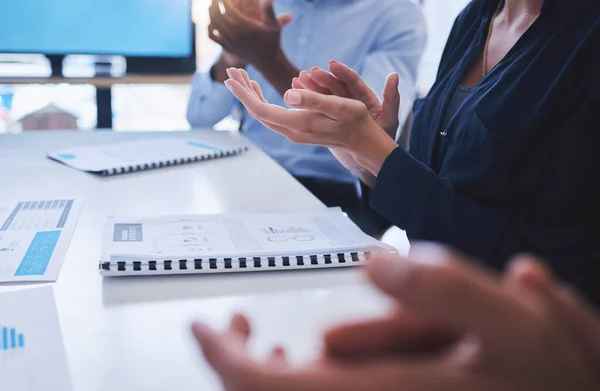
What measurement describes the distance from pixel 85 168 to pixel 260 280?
2.24 feet

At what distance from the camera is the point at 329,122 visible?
799 mm

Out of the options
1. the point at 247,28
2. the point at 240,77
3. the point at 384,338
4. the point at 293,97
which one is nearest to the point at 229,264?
the point at 293,97

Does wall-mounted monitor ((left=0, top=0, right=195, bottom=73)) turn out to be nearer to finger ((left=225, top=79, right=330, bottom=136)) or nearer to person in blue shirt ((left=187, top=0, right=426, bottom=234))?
person in blue shirt ((left=187, top=0, right=426, bottom=234))

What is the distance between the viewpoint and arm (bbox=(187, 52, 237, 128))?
176cm

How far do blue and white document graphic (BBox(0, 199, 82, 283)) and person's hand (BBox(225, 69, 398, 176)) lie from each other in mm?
324

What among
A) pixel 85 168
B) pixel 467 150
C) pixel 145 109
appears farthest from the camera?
pixel 145 109

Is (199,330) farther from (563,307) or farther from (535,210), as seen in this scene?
(535,210)

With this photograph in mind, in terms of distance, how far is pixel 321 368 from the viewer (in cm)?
21

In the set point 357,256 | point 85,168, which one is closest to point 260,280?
point 357,256

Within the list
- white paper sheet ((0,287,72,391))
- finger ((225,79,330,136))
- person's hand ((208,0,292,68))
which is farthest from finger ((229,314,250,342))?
person's hand ((208,0,292,68))

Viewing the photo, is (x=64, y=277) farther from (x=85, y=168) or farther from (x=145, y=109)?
(x=145, y=109)

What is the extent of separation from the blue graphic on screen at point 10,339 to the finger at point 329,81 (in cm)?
58

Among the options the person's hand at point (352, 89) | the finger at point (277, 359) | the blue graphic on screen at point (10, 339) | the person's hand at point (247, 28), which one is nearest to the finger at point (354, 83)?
the person's hand at point (352, 89)

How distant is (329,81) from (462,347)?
30.9 inches
